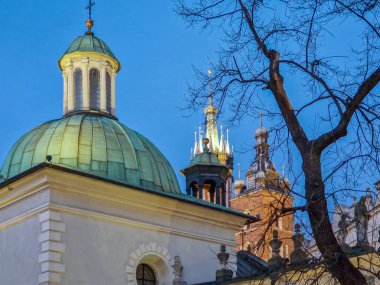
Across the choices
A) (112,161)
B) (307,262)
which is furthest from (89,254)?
(307,262)

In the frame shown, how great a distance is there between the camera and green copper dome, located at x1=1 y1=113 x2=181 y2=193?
21109mm

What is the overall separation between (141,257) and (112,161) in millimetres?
2758

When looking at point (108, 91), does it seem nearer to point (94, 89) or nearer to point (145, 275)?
point (94, 89)

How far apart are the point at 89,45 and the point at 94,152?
492 centimetres

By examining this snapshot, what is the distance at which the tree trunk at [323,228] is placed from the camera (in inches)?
363

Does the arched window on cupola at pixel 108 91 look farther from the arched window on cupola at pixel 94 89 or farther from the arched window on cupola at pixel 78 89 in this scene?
the arched window on cupola at pixel 78 89

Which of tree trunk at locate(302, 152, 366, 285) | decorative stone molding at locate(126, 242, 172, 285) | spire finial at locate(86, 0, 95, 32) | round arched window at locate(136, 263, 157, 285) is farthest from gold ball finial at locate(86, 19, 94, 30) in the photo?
tree trunk at locate(302, 152, 366, 285)

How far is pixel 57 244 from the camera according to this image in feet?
60.7

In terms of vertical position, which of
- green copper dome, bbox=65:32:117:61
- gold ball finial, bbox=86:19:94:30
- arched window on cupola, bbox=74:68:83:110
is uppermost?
gold ball finial, bbox=86:19:94:30

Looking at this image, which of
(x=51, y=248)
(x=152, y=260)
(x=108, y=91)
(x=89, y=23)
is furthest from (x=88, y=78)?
(x=51, y=248)

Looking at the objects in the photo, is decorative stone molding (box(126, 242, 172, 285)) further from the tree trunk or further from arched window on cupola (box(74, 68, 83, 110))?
the tree trunk

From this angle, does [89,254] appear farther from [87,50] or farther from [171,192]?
[87,50]

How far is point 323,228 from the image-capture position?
371 inches

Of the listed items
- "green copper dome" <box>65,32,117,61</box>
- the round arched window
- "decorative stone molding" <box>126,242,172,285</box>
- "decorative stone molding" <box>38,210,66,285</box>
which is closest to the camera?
"decorative stone molding" <box>38,210,66,285</box>
